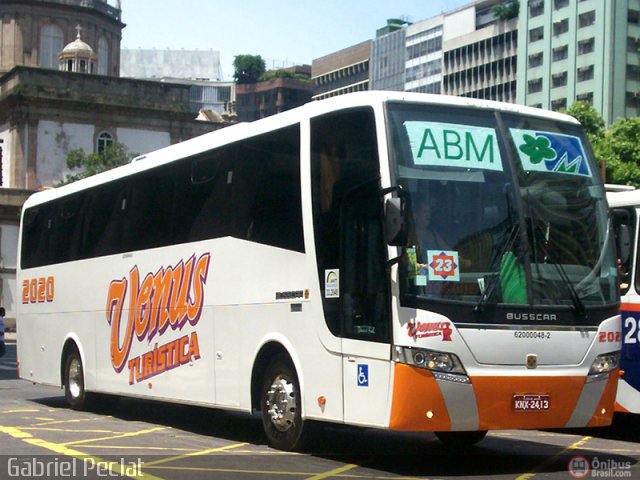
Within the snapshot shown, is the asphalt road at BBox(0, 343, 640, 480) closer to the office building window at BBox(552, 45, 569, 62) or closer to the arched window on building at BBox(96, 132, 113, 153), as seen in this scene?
the arched window on building at BBox(96, 132, 113, 153)

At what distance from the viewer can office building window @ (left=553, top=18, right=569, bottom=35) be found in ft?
381

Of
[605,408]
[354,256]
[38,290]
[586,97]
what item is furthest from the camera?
[586,97]

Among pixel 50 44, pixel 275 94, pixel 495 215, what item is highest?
pixel 275 94

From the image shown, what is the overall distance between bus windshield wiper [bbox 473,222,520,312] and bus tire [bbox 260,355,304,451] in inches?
91.7

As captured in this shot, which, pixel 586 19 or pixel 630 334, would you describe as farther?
pixel 586 19

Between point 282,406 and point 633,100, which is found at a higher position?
point 633,100

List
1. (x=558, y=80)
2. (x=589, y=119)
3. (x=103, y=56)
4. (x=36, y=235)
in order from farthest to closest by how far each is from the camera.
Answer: (x=558, y=80), (x=103, y=56), (x=589, y=119), (x=36, y=235)

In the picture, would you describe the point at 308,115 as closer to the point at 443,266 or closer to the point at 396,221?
the point at 396,221

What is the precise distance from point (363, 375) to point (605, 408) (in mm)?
2223

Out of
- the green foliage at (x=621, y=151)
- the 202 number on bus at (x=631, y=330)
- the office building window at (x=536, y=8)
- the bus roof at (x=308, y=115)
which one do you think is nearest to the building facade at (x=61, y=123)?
the green foliage at (x=621, y=151)

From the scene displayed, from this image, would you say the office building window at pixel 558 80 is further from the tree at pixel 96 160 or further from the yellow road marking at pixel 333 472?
the yellow road marking at pixel 333 472

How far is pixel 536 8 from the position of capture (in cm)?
12062

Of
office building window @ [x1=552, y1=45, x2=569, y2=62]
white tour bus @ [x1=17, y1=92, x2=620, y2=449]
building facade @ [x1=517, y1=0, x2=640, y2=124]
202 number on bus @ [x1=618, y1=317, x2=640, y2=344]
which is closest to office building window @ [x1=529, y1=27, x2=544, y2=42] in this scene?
building facade @ [x1=517, y1=0, x2=640, y2=124]

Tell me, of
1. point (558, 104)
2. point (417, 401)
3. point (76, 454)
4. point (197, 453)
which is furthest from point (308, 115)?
point (558, 104)
